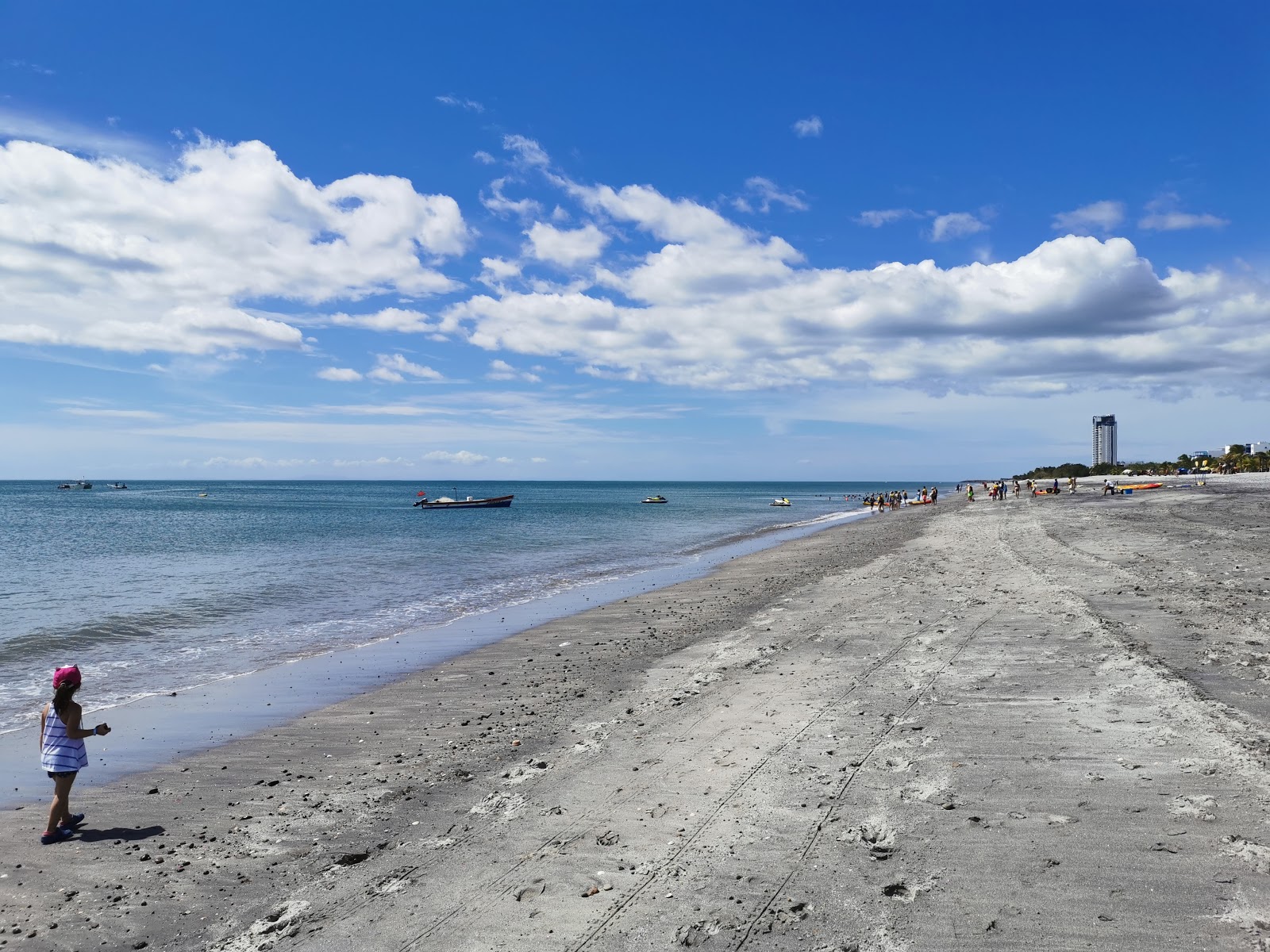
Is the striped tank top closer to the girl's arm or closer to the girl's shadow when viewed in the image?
the girl's arm

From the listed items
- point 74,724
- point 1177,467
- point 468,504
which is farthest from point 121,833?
point 1177,467

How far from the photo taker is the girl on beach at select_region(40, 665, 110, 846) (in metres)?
7.16

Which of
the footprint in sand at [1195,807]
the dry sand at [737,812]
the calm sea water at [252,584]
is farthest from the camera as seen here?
the calm sea water at [252,584]

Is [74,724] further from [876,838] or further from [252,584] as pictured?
[252,584]

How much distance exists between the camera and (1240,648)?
1091cm

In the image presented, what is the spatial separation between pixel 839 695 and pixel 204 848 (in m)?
7.12

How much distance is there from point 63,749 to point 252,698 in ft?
17.5

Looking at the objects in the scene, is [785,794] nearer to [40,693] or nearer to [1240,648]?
[1240,648]

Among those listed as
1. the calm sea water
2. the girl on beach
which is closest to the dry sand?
the girl on beach

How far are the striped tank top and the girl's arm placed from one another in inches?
1.3

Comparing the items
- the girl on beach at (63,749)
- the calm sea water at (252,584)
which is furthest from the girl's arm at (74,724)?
the calm sea water at (252,584)

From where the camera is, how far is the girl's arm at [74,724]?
7.31m

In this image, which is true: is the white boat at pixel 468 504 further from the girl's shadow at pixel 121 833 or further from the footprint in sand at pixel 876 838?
the footprint in sand at pixel 876 838

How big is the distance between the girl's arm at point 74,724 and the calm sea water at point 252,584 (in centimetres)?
560
